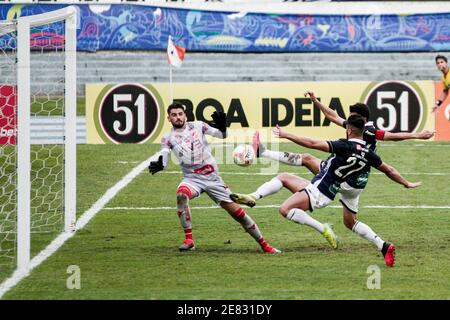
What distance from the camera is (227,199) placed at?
42.8ft

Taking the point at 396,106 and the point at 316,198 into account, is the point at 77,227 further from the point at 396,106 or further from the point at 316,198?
the point at 396,106

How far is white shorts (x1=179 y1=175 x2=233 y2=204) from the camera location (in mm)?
13055

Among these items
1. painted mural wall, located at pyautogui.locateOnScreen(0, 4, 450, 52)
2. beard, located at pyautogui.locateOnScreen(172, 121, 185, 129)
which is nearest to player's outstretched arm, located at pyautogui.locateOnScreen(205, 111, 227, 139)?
beard, located at pyautogui.locateOnScreen(172, 121, 185, 129)

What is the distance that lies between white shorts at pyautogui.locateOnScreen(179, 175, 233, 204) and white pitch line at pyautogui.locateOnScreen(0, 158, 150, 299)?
5.82ft

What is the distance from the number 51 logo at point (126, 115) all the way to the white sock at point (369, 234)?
13016 millimetres

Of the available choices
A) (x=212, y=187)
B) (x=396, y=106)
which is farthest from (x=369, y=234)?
(x=396, y=106)

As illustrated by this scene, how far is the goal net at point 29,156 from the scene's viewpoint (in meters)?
11.6

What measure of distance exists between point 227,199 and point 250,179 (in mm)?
6944

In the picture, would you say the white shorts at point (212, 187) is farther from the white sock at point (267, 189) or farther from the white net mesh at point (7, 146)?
the white net mesh at point (7, 146)

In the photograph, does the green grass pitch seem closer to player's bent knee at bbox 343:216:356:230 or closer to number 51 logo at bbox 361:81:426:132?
player's bent knee at bbox 343:216:356:230

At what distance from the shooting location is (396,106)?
82.6 ft

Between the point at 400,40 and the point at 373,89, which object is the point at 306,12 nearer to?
the point at 400,40

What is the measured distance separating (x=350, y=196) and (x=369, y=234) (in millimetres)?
Answer: 587

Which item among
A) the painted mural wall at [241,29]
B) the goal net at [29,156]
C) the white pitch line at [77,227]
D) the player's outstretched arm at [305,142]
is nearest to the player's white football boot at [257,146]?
the player's outstretched arm at [305,142]
